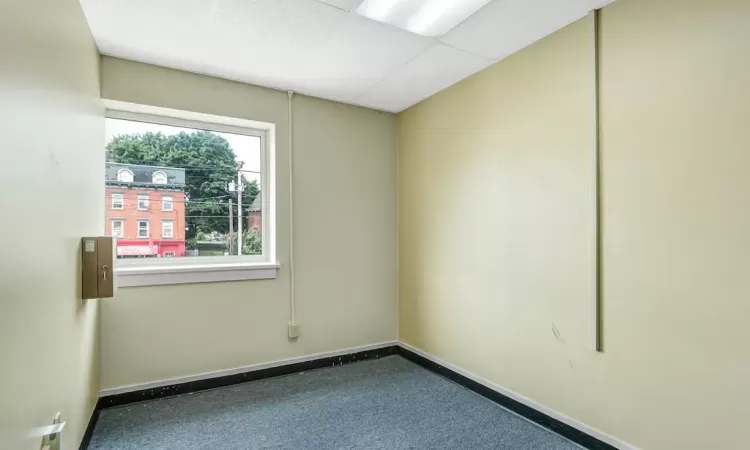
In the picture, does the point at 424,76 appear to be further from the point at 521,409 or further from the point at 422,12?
the point at 521,409

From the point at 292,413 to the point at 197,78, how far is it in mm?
2438

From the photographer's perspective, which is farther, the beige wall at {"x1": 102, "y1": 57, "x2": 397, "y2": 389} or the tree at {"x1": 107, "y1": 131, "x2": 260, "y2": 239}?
the tree at {"x1": 107, "y1": 131, "x2": 260, "y2": 239}

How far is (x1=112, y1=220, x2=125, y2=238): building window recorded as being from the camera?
8.37 feet

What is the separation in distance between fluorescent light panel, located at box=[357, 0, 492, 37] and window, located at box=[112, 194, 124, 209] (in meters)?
2.07

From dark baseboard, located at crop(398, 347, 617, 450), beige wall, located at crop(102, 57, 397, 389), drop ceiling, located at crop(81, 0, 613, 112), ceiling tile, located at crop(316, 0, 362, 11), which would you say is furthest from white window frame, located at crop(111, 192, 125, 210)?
dark baseboard, located at crop(398, 347, 617, 450)

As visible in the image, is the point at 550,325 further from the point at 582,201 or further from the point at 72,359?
the point at 72,359

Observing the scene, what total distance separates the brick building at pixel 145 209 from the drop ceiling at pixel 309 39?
785 mm

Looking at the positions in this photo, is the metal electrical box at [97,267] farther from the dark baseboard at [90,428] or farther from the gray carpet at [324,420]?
the gray carpet at [324,420]

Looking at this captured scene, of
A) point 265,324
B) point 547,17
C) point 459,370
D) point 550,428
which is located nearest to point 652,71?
point 547,17

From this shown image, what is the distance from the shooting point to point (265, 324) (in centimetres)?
291

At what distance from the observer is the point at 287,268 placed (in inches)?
118

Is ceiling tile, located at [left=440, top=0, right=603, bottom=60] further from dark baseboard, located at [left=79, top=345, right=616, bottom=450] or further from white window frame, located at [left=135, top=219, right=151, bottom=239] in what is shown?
white window frame, located at [left=135, top=219, right=151, bottom=239]

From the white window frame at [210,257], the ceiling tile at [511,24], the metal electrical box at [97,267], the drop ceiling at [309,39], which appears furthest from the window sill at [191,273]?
the ceiling tile at [511,24]

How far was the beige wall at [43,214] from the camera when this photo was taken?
101 cm
